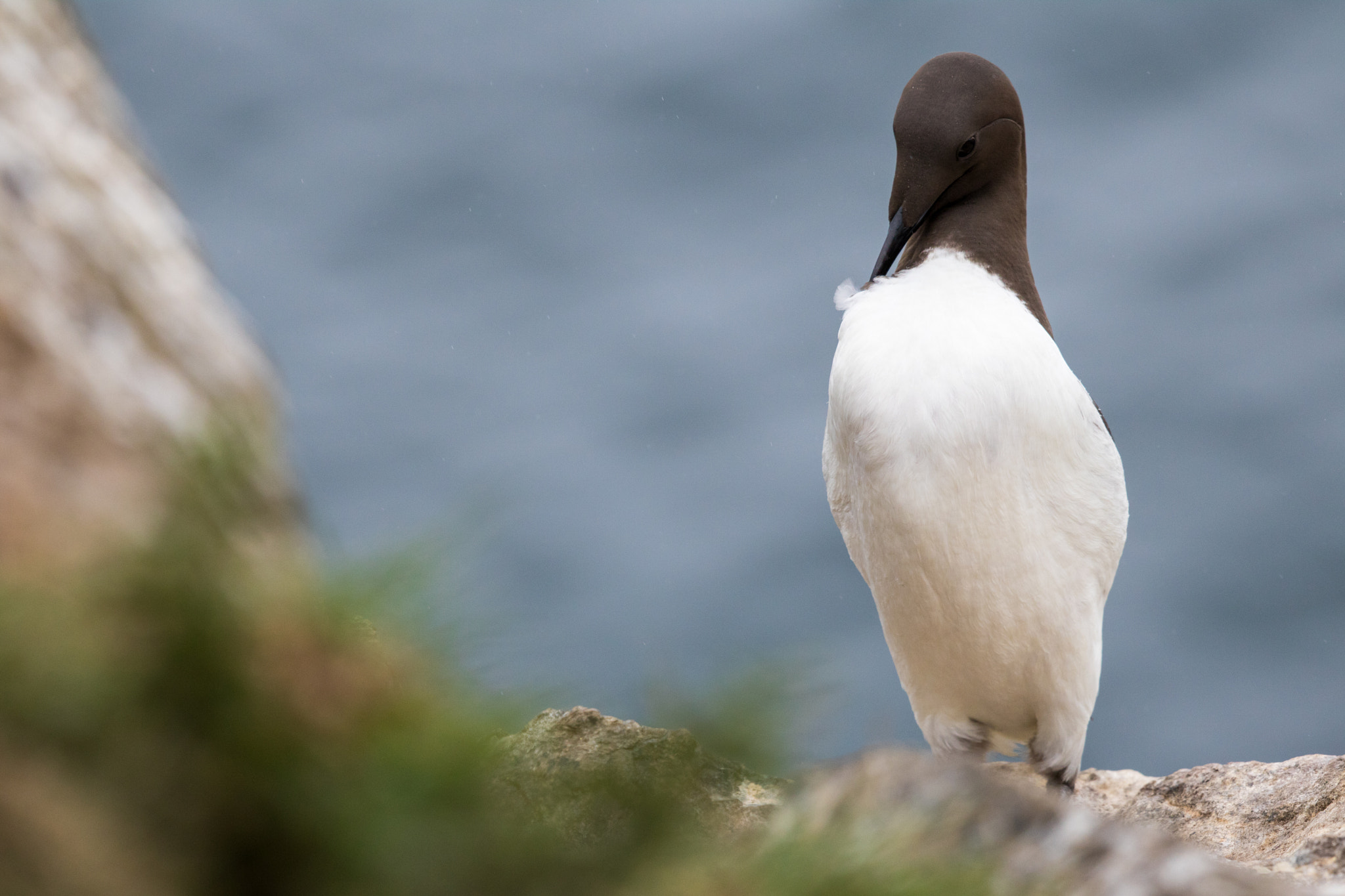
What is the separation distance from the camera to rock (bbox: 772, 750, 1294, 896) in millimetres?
1047

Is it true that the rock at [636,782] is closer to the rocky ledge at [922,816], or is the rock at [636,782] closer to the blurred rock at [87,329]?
the rocky ledge at [922,816]

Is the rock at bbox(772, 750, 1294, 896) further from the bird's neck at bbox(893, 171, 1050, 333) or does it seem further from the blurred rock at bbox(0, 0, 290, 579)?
the bird's neck at bbox(893, 171, 1050, 333)

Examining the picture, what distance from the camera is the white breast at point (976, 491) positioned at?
3785 mm

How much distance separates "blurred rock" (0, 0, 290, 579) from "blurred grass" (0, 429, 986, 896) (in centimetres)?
6

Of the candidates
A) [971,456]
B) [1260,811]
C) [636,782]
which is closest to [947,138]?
[971,456]

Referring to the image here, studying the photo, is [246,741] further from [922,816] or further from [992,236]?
[992,236]

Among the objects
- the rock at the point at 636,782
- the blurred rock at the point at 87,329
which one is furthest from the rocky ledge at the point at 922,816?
the blurred rock at the point at 87,329

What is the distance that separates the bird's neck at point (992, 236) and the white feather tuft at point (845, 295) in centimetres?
20

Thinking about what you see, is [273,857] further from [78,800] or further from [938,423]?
[938,423]

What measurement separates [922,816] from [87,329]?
101cm

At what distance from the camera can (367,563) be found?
0.76 meters

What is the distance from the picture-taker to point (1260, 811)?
3.85 metres

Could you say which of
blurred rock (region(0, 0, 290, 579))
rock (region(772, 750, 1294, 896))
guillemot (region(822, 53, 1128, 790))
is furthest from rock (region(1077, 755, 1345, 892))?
blurred rock (region(0, 0, 290, 579))

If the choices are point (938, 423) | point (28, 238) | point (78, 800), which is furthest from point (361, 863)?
point (938, 423)
